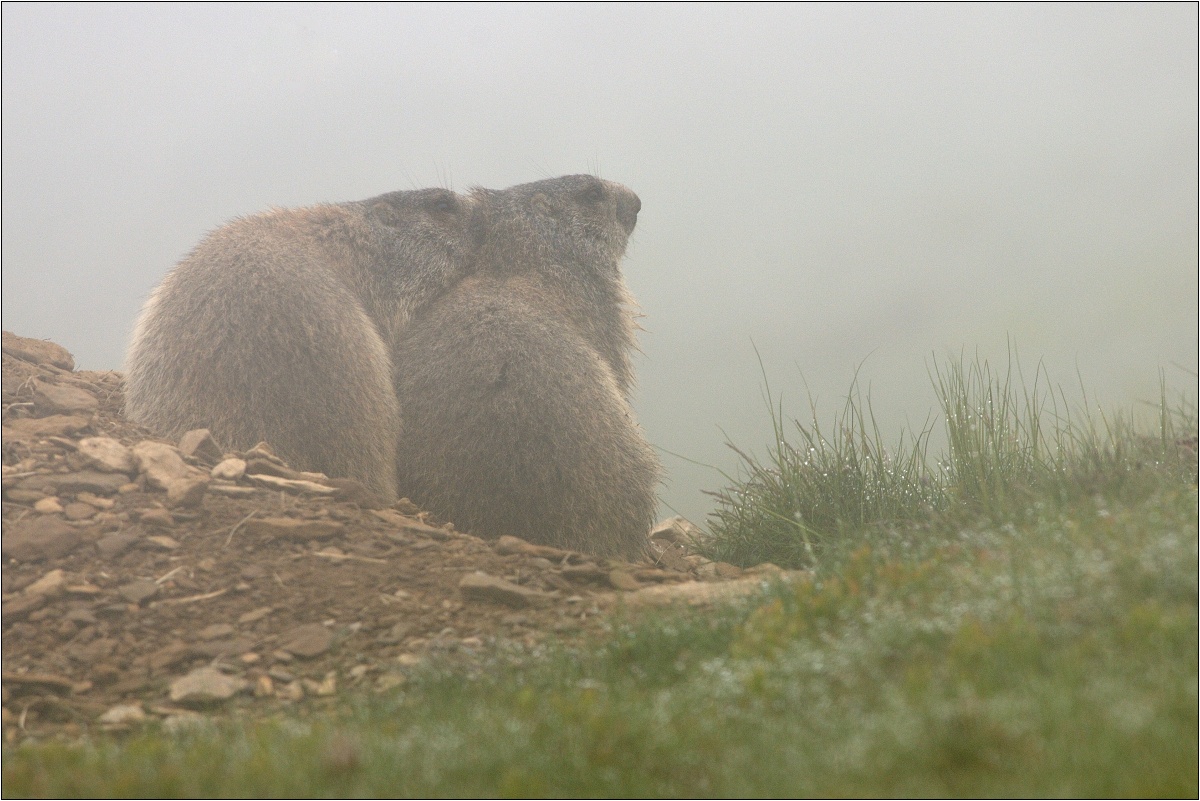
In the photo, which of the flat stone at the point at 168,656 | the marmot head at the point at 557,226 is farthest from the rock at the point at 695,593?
the marmot head at the point at 557,226

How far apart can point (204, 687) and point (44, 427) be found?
9.95ft

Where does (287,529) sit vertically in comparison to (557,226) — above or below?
below

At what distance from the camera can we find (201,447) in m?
5.79

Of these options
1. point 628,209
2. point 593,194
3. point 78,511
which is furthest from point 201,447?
point 628,209

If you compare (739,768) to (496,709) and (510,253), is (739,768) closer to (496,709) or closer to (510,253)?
(496,709)

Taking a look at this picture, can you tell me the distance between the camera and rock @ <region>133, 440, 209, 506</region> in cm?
514

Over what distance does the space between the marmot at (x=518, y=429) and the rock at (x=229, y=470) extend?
47.0 inches

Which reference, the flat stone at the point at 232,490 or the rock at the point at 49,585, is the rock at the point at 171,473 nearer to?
the flat stone at the point at 232,490

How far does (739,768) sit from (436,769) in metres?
0.81

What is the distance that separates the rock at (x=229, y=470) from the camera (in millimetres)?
5438

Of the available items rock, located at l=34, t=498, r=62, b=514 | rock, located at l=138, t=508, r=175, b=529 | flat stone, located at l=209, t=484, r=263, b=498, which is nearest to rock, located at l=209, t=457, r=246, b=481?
flat stone, located at l=209, t=484, r=263, b=498

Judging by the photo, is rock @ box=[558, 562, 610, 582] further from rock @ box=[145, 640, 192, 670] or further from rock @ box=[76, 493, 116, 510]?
rock @ box=[76, 493, 116, 510]

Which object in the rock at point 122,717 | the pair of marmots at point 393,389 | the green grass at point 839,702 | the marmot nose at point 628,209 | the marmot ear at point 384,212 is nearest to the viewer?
the green grass at point 839,702

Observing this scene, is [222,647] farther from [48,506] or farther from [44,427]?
[44,427]
